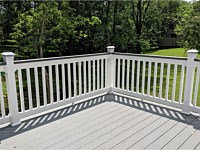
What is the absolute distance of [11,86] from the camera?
3051 mm

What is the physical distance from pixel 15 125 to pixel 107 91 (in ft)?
7.12

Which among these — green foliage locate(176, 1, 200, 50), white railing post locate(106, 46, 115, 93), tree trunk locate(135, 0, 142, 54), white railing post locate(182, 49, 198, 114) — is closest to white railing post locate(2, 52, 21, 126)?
white railing post locate(106, 46, 115, 93)

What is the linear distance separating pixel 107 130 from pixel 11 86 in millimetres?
1579

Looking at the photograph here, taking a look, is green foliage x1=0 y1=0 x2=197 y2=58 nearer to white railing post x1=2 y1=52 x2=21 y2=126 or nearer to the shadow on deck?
the shadow on deck

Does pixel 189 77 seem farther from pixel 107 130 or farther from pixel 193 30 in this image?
pixel 193 30

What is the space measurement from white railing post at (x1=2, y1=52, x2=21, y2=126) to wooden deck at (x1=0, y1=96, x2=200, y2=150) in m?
0.14

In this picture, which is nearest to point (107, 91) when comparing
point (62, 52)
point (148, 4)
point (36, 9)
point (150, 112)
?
point (150, 112)

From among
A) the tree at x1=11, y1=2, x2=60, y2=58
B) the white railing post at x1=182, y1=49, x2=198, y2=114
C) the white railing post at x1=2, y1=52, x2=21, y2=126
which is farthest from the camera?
the tree at x1=11, y1=2, x2=60, y2=58

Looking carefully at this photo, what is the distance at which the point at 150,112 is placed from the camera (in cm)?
362

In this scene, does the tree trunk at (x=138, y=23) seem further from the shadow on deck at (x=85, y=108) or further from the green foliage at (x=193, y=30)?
the shadow on deck at (x=85, y=108)

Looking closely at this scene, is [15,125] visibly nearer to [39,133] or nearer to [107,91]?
[39,133]

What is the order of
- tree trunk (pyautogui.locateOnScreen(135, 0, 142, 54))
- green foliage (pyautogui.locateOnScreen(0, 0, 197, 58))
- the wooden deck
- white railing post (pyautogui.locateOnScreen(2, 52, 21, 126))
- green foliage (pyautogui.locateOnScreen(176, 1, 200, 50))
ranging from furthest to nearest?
1. tree trunk (pyautogui.locateOnScreen(135, 0, 142, 54))
2. green foliage (pyautogui.locateOnScreen(176, 1, 200, 50))
3. green foliage (pyautogui.locateOnScreen(0, 0, 197, 58))
4. white railing post (pyautogui.locateOnScreen(2, 52, 21, 126))
5. the wooden deck

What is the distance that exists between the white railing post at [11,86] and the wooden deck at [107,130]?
14 cm

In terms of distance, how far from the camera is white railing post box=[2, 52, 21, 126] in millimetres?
2955
